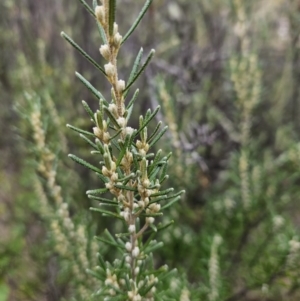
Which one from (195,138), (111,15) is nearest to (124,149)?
(111,15)

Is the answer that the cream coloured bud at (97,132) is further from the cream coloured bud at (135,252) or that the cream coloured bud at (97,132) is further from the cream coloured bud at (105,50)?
the cream coloured bud at (135,252)

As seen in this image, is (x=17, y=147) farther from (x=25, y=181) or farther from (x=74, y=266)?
(x=74, y=266)

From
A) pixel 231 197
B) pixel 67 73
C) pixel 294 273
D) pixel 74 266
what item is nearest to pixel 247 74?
pixel 231 197

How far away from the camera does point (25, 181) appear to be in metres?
1.44

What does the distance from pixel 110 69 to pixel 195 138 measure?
0.86 m

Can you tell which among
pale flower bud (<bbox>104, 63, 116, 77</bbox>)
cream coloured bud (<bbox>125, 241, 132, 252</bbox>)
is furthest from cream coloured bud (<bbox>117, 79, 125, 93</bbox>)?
cream coloured bud (<bbox>125, 241, 132, 252</bbox>)

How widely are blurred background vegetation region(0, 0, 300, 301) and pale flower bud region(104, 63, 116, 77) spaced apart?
0.42 metres

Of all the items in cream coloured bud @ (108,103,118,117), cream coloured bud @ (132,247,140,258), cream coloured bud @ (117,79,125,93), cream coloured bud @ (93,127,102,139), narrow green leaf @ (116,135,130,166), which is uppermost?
cream coloured bud @ (117,79,125,93)

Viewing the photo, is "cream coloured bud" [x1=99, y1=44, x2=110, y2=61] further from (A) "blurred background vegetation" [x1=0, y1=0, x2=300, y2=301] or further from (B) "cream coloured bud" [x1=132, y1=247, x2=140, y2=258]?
(A) "blurred background vegetation" [x1=0, y1=0, x2=300, y2=301]

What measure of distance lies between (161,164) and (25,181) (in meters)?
1.02

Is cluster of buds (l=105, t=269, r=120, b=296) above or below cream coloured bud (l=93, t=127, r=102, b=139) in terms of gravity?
below

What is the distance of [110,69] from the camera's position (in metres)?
0.46

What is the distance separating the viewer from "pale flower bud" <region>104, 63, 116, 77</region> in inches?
18.1

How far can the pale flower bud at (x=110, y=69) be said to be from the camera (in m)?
0.46
